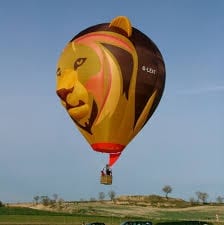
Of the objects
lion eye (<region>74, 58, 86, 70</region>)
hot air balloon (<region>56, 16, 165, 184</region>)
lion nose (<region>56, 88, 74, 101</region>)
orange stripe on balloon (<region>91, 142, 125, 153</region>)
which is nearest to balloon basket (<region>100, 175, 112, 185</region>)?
hot air balloon (<region>56, 16, 165, 184</region>)

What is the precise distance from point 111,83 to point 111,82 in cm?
7

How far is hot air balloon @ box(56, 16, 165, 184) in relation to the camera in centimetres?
3891

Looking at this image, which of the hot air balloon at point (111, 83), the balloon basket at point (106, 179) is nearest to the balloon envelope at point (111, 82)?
the hot air balloon at point (111, 83)

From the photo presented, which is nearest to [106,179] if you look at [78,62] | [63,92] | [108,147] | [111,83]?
[108,147]

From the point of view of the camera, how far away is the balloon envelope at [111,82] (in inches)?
1532

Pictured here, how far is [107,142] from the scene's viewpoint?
3956cm

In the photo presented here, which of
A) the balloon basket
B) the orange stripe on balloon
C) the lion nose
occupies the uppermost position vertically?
the lion nose

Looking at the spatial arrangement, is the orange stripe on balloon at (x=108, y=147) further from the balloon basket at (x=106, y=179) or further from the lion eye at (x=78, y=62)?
the lion eye at (x=78, y=62)

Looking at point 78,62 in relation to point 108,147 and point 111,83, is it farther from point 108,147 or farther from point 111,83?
point 108,147

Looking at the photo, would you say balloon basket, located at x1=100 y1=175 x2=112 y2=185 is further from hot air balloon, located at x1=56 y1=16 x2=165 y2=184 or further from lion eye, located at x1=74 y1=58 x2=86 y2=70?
lion eye, located at x1=74 y1=58 x2=86 y2=70

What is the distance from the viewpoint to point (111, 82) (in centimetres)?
3869

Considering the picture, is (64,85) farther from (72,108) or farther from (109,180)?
(109,180)

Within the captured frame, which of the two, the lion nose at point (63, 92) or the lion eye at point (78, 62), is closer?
the lion eye at point (78, 62)

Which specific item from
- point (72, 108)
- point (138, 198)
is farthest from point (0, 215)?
point (138, 198)
